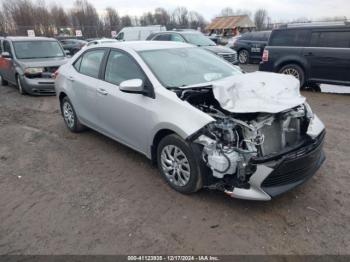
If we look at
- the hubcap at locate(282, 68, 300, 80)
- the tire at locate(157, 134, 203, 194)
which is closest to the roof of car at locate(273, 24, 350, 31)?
the hubcap at locate(282, 68, 300, 80)

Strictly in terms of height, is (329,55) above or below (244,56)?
above

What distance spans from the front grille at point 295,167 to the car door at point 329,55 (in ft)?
19.5

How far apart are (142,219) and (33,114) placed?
18.1 ft

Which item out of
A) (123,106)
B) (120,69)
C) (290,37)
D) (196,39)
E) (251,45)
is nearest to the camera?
(123,106)

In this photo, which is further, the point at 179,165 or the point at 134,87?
the point at 134,87

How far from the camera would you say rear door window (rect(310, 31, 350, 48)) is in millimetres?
8438

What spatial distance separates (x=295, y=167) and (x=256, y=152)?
46cm

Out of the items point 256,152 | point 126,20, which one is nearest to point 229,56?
point 256,152

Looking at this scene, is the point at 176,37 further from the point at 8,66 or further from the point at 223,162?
the point at 223,162

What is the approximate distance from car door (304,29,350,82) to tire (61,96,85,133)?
6665 millimetres

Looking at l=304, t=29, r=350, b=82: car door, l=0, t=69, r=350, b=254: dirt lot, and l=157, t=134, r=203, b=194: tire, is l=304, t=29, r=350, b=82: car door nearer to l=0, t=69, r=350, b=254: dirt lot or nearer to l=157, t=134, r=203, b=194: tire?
l=0, t=69, r=350, b=254: dirt lot

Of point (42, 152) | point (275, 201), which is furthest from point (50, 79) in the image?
point (275, 201)

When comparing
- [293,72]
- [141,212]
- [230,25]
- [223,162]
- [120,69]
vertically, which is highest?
[120,69]

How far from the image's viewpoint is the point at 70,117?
19.7 feet
